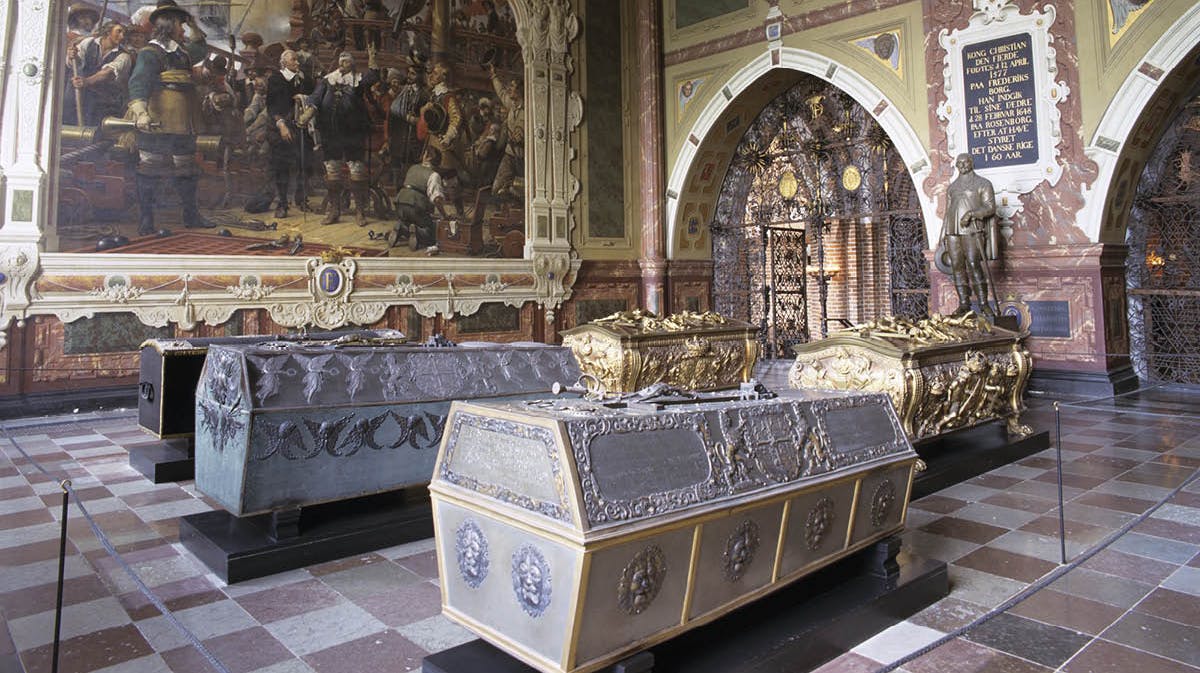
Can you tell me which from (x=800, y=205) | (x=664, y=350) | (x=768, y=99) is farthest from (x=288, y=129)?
(x=800, y=205)

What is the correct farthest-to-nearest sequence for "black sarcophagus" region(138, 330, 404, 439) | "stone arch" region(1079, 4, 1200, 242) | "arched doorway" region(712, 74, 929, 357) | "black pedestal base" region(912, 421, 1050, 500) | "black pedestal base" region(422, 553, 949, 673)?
"arched doorway" region(712, 74, 929, 357) → "stone arch" region(1079, 4, 1200, 242) → "black sarcophagus" region(138, 330, 404, 439) → "black pedestal base" region(912, 421, 1050, 500) → "black pedestal base" region(422, 553, 949, 673)

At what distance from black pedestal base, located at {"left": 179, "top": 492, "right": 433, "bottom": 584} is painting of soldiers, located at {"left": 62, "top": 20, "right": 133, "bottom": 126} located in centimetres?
656

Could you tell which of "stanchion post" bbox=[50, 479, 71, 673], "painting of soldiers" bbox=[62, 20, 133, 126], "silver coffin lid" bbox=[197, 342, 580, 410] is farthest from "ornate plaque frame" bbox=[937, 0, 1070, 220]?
"painting of soldiers" bbox=[62, 20, 133, 126]

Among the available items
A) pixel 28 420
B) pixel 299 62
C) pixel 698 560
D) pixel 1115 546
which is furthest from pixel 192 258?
pixel 1115 546

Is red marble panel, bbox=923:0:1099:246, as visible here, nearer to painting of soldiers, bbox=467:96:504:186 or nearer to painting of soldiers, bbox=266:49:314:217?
painting of soldiers, bbox=467:96:504:186

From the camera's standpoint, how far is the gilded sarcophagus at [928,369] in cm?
466

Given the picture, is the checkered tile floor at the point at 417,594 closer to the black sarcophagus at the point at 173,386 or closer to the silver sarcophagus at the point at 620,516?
the silver sarcophagus at the point at 620,516

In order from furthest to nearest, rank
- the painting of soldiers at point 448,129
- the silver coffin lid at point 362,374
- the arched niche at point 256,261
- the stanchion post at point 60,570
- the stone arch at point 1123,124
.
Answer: the painting of soldiers at point 448,129 → the arched niche at point 256,261 → the stone arch at point 1123,124 → the silver coffin lid at point 362,374 → the stanchion post at point 60,570

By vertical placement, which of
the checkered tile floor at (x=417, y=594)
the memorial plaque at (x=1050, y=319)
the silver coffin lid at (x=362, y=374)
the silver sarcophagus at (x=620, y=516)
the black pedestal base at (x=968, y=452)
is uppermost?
the memorial plaque at (x=1050, y=319)

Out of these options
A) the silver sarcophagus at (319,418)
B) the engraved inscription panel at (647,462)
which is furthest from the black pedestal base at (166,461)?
the engraved inscription panel at (647,462)

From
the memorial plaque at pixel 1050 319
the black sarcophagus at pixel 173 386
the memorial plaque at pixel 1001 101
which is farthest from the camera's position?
the memorial plaque at pixel 1001 101

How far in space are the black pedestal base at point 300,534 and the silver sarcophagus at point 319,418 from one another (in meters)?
0.13

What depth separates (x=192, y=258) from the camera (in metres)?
8.71

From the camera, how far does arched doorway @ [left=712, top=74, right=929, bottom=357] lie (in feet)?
36.5
